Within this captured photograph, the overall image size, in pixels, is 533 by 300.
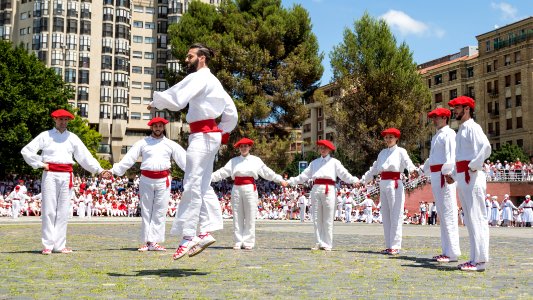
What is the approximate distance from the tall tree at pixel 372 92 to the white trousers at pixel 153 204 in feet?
135

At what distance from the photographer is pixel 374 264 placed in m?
9.19

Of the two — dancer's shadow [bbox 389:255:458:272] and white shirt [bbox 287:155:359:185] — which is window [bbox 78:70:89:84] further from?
dancer's shadow [bbox 389:255:458:272]

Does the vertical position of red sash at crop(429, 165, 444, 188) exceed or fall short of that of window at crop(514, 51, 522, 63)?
it falls short

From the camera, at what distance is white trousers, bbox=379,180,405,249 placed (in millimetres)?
11727

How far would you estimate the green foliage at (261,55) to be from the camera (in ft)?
171

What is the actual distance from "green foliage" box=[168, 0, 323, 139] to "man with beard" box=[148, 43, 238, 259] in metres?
42.6

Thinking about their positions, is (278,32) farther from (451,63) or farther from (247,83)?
(451,63)

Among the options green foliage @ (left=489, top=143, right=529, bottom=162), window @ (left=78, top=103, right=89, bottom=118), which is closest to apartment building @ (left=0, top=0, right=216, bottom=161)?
window @ (left=78, top=103, right=89, bottom=118)

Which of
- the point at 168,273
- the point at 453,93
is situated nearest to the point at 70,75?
the point at 453,93

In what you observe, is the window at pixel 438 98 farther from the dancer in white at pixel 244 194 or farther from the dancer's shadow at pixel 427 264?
the dancer's shadow at pixel 427 264

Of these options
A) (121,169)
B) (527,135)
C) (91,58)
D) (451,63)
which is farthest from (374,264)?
(91,58)

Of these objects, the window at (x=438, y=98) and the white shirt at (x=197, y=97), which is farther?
the window at (x=438, y=98)

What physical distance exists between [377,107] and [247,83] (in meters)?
10.5

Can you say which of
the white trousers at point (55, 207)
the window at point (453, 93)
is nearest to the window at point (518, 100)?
the window at point (453, 93)
